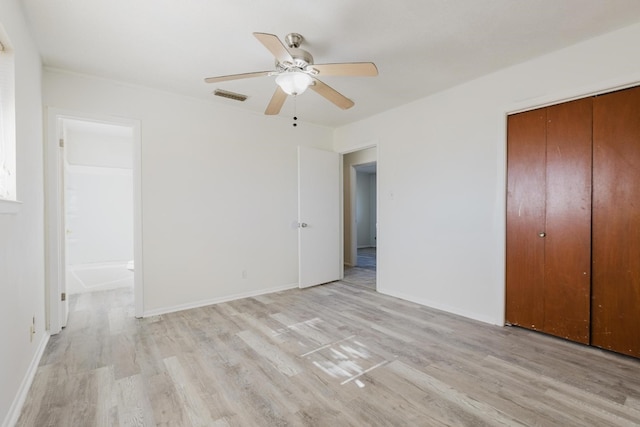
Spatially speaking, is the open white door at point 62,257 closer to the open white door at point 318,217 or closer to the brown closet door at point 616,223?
the open white door at point 318,217

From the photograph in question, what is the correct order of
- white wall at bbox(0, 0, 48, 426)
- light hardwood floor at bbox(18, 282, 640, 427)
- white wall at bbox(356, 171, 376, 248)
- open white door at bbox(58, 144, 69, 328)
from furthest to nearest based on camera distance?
white wall at bbox(356, 171, 376, 248) < open white door at bbox(58, 144, 69, 328) < light hardwood floor at bbox(18, 282, 640, 427) < white wall at bbox(0, 0, 48, 426)

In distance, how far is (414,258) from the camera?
3896mm

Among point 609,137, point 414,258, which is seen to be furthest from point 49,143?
point 609,137

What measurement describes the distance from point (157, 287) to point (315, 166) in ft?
8.89

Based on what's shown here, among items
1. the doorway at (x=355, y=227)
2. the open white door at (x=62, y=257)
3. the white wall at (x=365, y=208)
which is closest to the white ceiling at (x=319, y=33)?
the open white door at (x=62, y=257)

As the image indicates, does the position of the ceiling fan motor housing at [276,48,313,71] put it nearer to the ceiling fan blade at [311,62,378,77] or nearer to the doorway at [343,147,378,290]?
the ceiling fan blade at [311,62,378,77]

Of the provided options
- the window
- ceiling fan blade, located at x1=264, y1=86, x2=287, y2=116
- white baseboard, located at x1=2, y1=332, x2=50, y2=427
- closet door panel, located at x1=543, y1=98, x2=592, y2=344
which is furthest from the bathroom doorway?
closet door panel, located at x1=543, y1=98, x2=592, y2=344

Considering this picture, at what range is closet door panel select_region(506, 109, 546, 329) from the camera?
282cm

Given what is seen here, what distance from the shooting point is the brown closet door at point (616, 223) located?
7.61 ft

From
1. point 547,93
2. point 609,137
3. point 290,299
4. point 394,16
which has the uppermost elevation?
point 394,16

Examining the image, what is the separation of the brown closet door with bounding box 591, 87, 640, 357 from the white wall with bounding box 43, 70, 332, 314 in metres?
3.44

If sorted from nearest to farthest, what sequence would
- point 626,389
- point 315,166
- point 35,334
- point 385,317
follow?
point 626,389 → point 35,334 → point 385,317 → point 315,166

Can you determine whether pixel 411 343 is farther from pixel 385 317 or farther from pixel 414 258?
pixel 414 258

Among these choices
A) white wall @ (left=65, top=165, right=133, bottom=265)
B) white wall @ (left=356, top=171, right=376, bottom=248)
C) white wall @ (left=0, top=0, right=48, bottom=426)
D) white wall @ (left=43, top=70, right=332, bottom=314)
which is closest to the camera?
white wall @ (left=0, top=0, right=48, bottom=426)
